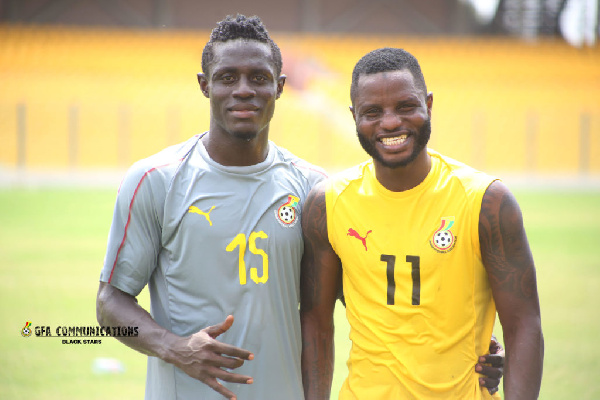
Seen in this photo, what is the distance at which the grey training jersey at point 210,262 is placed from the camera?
3105 millimetres

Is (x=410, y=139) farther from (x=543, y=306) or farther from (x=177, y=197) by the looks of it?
(x=543, y=306)

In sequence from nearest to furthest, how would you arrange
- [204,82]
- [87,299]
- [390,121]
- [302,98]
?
[390,121] → [204,82] → [87,299] → [302,98]

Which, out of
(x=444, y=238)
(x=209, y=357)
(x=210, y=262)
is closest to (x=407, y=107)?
(x=444, y=238)

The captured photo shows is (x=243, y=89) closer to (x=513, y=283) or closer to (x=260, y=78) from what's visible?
(x=260, y=78)

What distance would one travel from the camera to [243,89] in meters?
3.11

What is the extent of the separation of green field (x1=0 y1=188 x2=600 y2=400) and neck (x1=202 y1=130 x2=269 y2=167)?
333 cm

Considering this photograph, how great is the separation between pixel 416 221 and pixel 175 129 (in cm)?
2489

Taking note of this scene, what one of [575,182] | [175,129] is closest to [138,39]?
[175,129]

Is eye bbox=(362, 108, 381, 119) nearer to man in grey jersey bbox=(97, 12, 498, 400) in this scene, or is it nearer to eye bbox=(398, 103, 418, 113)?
eye bbox=(398, 103, 418, 113)

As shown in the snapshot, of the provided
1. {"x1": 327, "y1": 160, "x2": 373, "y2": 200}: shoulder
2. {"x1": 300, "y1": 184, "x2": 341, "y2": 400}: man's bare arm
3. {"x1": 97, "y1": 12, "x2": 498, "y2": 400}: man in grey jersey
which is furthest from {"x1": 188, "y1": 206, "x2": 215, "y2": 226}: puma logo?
{"x1": 327, "y1": 160, "x2": 373, "y2": 200}: shoulder

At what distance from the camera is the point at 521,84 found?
107 ft

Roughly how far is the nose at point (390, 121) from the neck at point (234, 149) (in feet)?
1.96

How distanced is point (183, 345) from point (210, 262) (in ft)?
1.29

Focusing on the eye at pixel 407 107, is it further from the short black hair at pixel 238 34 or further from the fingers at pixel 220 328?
the fingers at pixel 220 328
